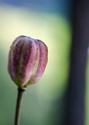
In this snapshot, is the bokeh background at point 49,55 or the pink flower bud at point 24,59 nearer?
the pink flower bud at point 24,59

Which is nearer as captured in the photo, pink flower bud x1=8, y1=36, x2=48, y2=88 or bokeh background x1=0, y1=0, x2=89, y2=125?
pink flower bud x1=8, y1=36, x2=48, y2=88

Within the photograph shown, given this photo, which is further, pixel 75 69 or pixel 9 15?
pixel 75 69

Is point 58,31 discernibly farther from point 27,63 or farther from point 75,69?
point 27,63

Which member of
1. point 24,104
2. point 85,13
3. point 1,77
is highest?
point 85,13

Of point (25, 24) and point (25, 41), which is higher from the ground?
point (25, 24)

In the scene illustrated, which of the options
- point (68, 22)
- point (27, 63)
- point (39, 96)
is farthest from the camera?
point (68, 22)

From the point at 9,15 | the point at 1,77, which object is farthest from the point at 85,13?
the point at 1,77

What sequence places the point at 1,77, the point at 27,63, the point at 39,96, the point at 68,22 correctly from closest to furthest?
the point at 27,63, the point at 1,77, the point at 39,96, the point at 68,22

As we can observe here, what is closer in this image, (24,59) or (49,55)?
(24,59)
